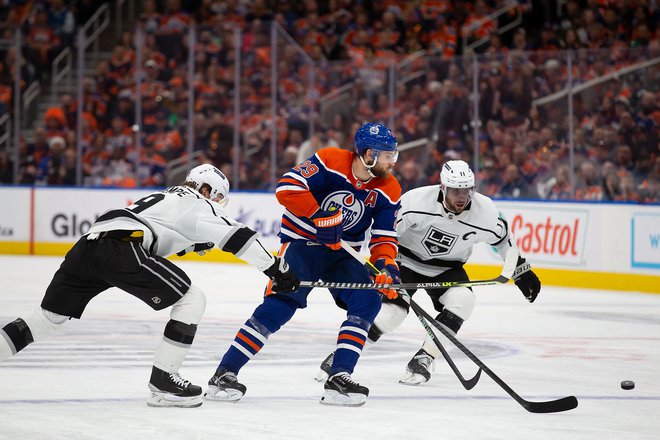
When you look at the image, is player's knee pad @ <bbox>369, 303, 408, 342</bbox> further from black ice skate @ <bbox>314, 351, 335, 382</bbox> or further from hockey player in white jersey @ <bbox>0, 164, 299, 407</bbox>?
hockey player in white jersey @ <bbox>0, 164, 299, 407</bbox>

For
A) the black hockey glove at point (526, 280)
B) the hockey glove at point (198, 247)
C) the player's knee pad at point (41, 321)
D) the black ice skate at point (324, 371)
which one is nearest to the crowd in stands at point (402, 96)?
the black hockey glove at point (526, 280)

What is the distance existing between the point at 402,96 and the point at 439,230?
6.71m

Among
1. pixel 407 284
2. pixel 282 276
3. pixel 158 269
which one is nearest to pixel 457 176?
pixel 407 284

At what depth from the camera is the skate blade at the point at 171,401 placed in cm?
Answer: 453

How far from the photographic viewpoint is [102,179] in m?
13.7

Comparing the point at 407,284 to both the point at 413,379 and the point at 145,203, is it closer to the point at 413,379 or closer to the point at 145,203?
the point at 413,379

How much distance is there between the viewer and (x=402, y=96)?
12.3 metres

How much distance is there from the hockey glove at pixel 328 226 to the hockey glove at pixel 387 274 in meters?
0.30

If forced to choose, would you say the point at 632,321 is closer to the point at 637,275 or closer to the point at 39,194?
the point at 637,275

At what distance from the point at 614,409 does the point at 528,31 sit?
953cm

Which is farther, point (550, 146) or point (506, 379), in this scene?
point (550, 146)

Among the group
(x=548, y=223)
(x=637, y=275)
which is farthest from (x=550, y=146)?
(x=637, y=275)

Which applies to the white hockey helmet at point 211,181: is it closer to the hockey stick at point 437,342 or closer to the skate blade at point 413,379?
the hockey stick at point 437,342

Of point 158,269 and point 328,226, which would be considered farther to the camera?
point 328,226
